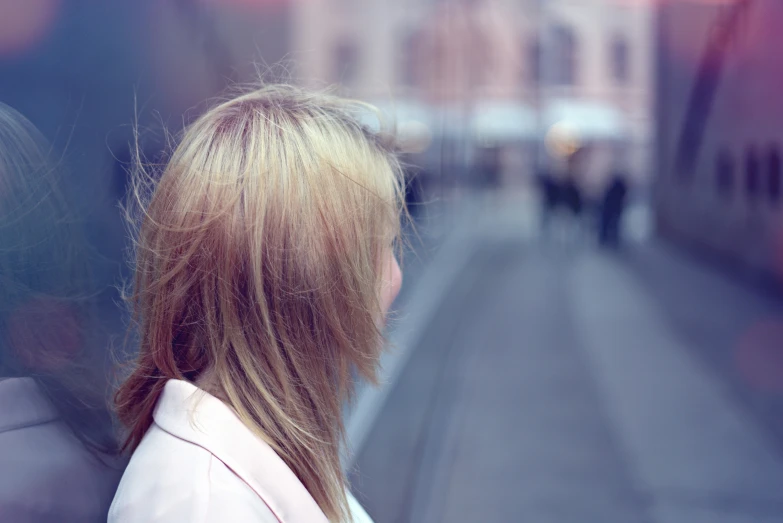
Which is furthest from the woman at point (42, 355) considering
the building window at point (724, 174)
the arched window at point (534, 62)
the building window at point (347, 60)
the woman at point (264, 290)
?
the arched window at point (534, 62)

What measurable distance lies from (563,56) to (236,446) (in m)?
6.58

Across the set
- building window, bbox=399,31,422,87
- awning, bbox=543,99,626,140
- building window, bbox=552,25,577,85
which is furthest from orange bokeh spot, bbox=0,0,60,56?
awning, bbox=543,99,626,140

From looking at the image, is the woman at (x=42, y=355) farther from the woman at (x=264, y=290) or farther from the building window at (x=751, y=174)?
the building window at (x=751, y=174)

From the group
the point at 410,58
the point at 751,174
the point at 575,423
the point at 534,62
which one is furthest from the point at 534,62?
the point at 751,174

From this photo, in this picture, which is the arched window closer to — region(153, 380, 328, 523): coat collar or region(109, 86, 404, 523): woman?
region(109, 86, 404, 523): woman

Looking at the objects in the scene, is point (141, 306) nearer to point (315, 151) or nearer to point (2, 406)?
point (2, 406)

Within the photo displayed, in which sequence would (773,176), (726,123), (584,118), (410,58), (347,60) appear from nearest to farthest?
(773,176) → (726,123) → (347,60) → (410,58) → (584,118)

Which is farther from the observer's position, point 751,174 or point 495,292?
point 495,292

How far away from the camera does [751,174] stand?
100 inches

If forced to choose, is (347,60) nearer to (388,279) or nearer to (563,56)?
(563,56)

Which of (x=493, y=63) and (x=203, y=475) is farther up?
(x=493, y=63)

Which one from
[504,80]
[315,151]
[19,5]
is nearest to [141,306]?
[315,151]

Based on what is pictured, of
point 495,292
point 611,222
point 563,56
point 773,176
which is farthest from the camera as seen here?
point 563,56

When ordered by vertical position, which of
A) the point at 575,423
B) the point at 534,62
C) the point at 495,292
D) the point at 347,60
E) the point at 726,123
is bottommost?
the point at 575,423
